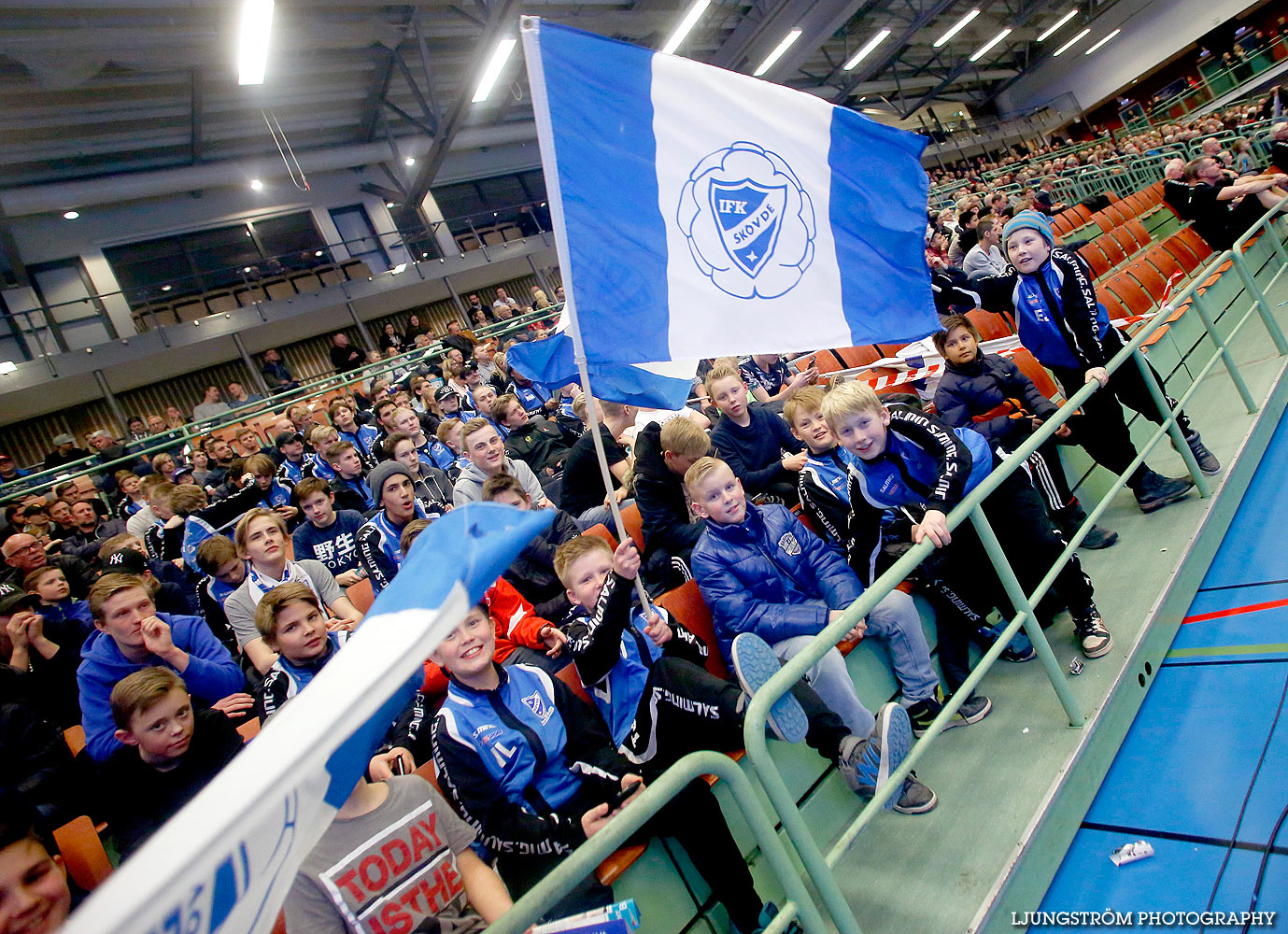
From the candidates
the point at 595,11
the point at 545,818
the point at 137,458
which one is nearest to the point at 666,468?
the point at 545,818

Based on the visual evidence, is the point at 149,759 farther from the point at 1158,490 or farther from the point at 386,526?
the point at 1158,490

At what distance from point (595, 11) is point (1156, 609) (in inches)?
627

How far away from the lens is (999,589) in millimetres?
3020

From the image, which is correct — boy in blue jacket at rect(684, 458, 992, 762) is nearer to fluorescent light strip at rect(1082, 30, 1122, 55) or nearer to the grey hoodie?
the grey hoodie

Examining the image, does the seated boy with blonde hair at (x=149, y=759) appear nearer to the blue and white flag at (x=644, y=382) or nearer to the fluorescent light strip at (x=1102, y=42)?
the blue and white flag at (x=644, y=382)

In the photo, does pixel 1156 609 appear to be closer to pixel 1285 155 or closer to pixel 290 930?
pixel 290 930

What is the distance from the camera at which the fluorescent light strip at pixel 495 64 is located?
40.4 ft

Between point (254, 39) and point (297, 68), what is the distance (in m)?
4.01

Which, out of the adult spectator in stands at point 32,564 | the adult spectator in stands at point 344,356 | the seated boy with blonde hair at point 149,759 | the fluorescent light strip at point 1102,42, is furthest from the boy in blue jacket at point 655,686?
the fluorescent light strip at point 1102,42

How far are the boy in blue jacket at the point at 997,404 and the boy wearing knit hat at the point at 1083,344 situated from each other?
194 millimetres

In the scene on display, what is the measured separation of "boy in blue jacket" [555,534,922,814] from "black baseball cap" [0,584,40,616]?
3566 mm

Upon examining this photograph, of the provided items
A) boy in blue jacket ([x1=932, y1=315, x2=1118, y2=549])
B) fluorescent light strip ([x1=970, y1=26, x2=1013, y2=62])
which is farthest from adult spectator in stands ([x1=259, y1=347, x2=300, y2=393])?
fluorescent light strip ([x1=970, y1=26, x2=1013, y2=62])

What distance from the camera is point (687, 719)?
2447 mm

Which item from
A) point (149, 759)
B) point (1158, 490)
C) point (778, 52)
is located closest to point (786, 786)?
point (149, 759)
